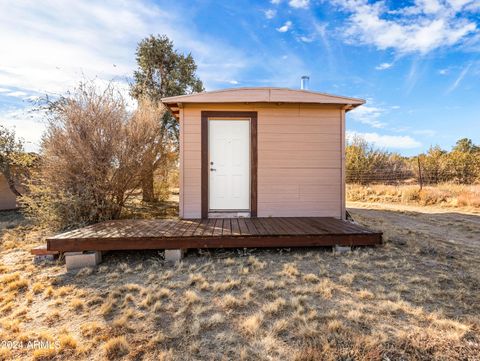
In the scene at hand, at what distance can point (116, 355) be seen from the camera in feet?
5.36

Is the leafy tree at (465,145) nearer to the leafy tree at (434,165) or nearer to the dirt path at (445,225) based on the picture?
the leafy tree at (434,165)

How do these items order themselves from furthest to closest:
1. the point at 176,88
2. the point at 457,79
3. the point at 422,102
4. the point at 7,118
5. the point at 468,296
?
the point at 422,102, the point at 457,79, the point at 176,88, the point at 7,118, the point at 468,296

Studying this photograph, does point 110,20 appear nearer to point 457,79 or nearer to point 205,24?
point 205,24

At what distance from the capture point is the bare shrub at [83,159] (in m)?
4.88

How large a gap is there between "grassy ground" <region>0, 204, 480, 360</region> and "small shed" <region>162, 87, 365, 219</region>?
1485 millimetres

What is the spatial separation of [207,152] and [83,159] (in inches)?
93.0

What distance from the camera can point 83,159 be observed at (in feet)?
16.1

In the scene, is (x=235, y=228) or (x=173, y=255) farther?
(x=235, y=228)

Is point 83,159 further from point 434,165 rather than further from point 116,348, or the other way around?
point 434,165

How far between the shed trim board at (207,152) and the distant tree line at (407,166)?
9640mm

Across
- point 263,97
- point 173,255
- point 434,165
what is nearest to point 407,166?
point 434,165

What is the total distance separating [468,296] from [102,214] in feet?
18.3

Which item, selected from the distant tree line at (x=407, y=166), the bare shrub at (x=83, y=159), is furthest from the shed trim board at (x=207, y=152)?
the distant tree line at (x=407, y=166)

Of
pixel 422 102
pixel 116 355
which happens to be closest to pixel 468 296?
pixel 116 355
